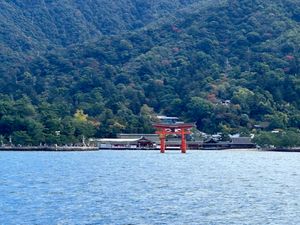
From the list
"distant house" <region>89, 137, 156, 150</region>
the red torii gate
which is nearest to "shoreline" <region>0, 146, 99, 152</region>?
"distant house" <region>89, 137, 156, 150</region>

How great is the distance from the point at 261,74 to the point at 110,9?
226 ft

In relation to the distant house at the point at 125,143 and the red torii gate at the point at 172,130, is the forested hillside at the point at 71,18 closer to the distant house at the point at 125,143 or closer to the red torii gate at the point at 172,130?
the distant house at the point at 125,143

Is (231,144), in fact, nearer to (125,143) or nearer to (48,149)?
(125,143)

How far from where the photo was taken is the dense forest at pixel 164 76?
113m

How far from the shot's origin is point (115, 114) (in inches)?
4764

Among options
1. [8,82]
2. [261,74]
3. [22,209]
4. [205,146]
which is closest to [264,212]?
[22,209]

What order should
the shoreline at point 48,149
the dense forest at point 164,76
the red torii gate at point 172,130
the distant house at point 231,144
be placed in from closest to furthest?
the red torii gate at point 172,130 < the shoreline at point 48,149 < the distant house at point 231,144 < the dense forest at point 164,76

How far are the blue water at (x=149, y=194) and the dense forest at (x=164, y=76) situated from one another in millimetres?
40173

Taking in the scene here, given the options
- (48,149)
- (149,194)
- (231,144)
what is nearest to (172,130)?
(231,144)

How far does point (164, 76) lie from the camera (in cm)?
13600

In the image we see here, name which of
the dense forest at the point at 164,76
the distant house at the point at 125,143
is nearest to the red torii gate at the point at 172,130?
the dense forest at the point at 164,76

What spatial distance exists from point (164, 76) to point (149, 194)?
297 feet

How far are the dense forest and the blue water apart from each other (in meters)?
40.2

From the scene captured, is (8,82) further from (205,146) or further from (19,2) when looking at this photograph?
(19,2)
